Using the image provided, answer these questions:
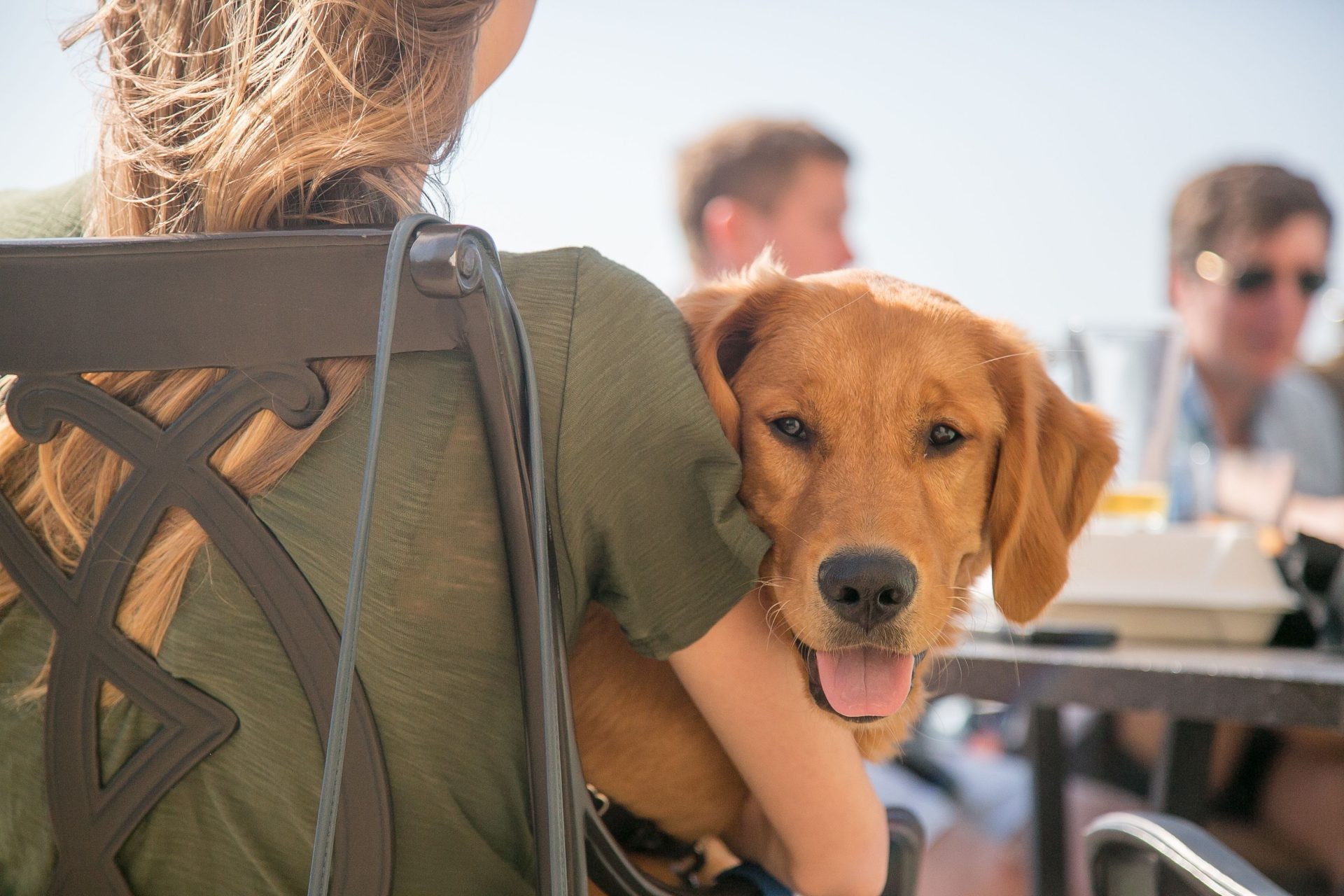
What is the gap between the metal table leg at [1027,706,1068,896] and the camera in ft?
6.64

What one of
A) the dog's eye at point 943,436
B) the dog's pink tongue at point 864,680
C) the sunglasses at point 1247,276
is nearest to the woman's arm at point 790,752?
the dog's pink tongue at point 864,680

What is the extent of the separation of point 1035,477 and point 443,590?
1028mm

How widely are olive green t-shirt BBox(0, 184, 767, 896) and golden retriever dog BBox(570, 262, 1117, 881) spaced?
33 centimetres

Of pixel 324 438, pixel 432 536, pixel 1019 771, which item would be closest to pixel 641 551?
pixel 432 536

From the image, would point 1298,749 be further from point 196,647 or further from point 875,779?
point 196,647

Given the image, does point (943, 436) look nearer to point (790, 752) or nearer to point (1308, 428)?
point (790, 752)

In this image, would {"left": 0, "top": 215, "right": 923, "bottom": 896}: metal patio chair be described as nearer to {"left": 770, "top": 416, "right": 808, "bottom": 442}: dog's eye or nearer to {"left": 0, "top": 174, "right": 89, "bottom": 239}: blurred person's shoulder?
{"left": 0, "top": 174, "right": 89, "bottom": 239}: blurred person's shoulder

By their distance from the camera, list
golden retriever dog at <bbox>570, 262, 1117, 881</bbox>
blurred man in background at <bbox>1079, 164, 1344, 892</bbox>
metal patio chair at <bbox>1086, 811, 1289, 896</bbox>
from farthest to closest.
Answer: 1. blurred man in background at <bbox>1079, 164, 1344, 892</bbox>
2. golden retriever dog at <bbox>570, 262, 1117, 881</bbox>
3. metal patio chair at <bbox>1086, 811, 1289, 896</bbox>

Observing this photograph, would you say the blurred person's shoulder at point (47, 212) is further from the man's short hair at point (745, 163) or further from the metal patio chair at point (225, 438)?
the man's short hair at point (745, 163)

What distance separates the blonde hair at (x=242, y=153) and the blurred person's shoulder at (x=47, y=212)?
0.14 metres

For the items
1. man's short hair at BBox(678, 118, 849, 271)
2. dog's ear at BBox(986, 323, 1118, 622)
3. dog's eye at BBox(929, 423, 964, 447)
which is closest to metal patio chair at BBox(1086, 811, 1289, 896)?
dog's ear at BBox(986, 323, 1118, 622)

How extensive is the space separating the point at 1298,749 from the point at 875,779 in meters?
1.42

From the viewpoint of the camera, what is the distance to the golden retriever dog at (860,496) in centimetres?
133

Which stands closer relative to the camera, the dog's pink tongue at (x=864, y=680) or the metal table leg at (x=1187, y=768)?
the dog's pink tongue at (x=864, y=680)
